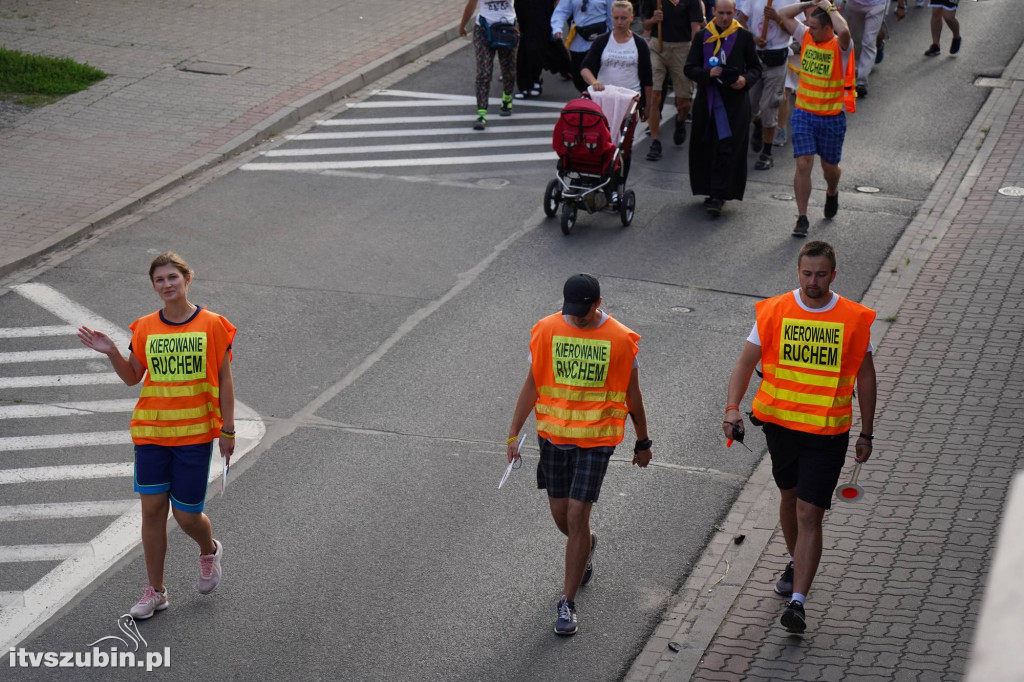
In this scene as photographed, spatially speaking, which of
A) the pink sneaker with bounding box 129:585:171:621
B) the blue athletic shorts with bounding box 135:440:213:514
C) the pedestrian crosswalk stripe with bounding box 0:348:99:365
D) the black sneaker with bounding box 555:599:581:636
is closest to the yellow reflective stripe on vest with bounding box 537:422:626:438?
the black sneaker with bounding box 555:599:581:636

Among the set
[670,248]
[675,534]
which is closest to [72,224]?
[670,248]

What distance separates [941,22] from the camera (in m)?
18.5

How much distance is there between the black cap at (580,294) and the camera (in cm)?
601

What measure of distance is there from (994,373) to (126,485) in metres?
6.26

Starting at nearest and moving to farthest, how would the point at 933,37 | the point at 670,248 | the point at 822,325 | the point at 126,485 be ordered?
the point at 822,325
the point at 126,485
the point at 670,248
the point at 933,37

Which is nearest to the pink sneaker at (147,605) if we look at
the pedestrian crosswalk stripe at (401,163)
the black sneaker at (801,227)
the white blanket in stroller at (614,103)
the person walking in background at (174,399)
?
the person walking in background at (174,399)

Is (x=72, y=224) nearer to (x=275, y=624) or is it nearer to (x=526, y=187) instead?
(x=526, y=187)

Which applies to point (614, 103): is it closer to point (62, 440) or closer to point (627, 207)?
point (627, 207)

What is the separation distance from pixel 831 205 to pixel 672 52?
11.4 feet

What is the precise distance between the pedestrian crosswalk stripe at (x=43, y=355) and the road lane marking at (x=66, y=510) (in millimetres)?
2429

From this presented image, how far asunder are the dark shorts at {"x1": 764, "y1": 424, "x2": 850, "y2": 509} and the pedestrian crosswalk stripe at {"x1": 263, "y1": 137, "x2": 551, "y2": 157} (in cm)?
987

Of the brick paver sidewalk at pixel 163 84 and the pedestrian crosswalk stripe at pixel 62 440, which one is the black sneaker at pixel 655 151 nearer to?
the brick paver sidewalk at pixel 163 84

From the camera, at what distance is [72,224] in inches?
496

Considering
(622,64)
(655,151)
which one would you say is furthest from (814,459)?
(655,151)
